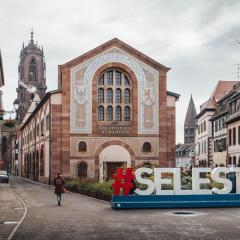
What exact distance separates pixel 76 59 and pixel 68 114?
18.1ft

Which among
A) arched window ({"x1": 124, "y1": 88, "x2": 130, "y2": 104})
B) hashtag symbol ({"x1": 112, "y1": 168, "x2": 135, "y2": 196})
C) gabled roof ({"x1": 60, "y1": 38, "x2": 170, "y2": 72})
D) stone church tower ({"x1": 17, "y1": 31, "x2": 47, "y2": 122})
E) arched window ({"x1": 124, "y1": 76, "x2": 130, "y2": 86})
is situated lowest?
hashtag symbol ({"x1": 112, "y1": 168, "x2": 135, "y2": 196})

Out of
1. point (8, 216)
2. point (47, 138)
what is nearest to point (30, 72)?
point (47, 138)

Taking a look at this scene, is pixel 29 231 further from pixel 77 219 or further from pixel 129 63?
pixel 129 63

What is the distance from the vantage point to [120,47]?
179 ft

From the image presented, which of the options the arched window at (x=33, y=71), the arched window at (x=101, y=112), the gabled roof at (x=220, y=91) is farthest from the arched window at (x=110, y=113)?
the arched window at (x=33, y=71)

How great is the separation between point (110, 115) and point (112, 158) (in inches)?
174

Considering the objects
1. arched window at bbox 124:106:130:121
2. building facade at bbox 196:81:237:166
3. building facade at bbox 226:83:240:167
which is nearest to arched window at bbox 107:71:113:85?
arched window at bbox 124:106:130:121

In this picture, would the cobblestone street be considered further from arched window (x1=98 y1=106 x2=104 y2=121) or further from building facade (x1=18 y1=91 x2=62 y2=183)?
arched window (x1=98 y1=106 x2=104 y2=121)

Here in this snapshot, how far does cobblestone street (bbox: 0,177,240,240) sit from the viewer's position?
1661cm

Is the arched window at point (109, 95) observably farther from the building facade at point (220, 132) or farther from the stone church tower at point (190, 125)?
the stone church tower at point (190, 125)

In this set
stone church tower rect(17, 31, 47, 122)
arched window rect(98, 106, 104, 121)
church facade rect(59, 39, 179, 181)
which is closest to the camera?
church facade rect(59, 39, 179, 181)

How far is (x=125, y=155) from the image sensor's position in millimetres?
53844

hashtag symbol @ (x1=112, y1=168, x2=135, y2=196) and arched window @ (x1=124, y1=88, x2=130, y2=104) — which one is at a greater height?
arched window @ (x1=124, y1=88, x2=130, y2=104)

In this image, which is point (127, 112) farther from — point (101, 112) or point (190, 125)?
point (190, 125)
